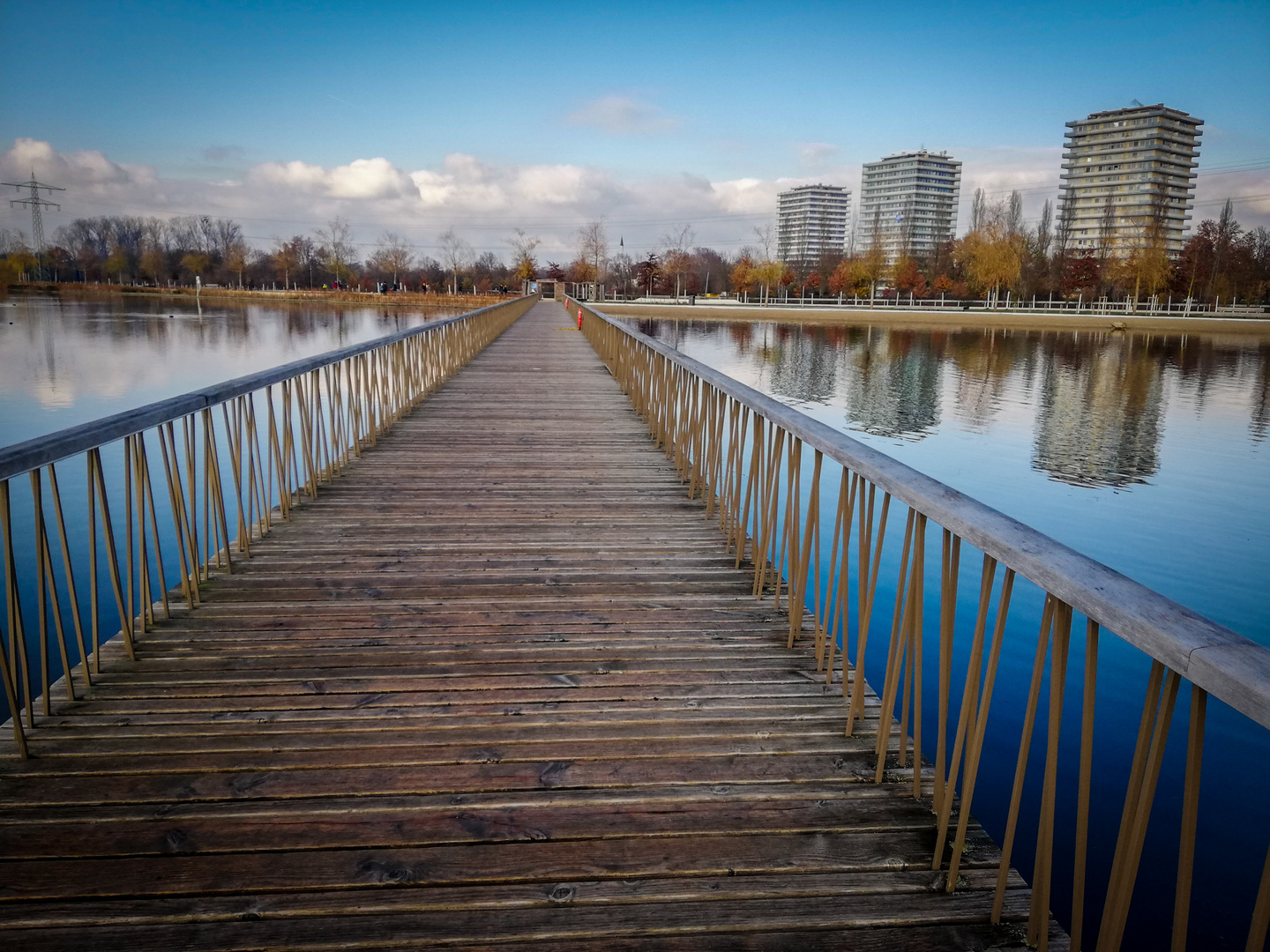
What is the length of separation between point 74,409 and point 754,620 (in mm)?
18664

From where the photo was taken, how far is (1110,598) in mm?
1342

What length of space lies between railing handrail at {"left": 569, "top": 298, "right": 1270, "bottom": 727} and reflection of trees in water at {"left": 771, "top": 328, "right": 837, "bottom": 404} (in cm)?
1840

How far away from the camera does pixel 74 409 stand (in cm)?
1681

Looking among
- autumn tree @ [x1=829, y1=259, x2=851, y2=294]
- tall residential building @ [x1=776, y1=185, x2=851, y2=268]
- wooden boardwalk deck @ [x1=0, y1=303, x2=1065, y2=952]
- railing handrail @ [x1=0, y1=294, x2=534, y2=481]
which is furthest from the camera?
tall residential building @ [x1=776, y1=185, x2=851, y2=268]

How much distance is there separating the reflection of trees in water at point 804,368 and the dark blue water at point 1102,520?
0.57 ft

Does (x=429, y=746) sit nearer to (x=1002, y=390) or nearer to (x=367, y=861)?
(x=367, y=861)

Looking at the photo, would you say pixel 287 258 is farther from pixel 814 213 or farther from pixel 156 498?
pixel 814 213

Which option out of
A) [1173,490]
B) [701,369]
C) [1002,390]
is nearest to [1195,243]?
[1002,390]

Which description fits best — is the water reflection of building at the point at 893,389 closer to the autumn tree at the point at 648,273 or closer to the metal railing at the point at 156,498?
the metal railing at the point at 156,498

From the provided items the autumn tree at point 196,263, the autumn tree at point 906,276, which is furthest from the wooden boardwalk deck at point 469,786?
the autumn tree at point 196,263

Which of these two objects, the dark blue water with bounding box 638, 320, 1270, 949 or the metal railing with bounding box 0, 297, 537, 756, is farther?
the dark blue water with bounding box 638, 320, 1270, 949

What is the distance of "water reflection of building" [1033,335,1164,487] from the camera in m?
13.5

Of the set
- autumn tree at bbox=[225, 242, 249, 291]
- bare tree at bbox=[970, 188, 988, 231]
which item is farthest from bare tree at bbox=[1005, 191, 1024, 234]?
autumn tree at bbox=[225, 242, 249, 291]

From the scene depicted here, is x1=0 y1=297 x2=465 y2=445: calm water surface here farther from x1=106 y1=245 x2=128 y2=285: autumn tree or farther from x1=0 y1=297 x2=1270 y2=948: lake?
x1=106 y1=245 x2=128 y2=285: autumn tree
